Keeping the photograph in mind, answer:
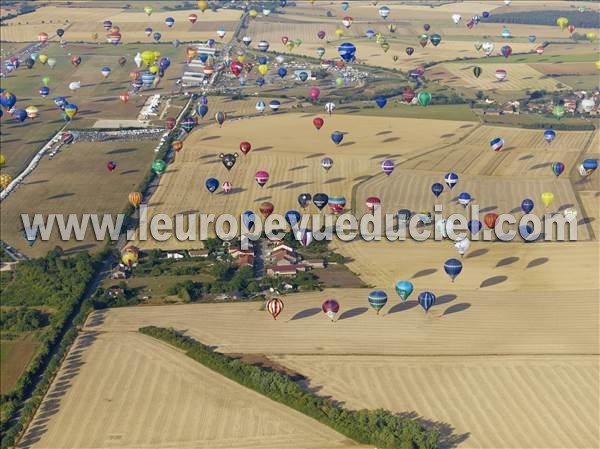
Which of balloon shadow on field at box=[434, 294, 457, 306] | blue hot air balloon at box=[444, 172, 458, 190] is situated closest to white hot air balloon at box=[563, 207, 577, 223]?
blue hot air balloon at box=[444, 172, 458, 190]

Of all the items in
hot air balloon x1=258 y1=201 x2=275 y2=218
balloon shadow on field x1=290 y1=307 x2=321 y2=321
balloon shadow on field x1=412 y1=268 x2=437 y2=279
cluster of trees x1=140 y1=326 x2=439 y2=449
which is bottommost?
balloon shadow on field x1=412 y1=268 x2=437 y2=279

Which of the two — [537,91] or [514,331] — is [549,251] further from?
[537,91]

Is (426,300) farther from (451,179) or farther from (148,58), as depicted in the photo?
(148,58)

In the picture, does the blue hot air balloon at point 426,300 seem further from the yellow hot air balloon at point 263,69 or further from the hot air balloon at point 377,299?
the yellow hot air balloon at point 263,69

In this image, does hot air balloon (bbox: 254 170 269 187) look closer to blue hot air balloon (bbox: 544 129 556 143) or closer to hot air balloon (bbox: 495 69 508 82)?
blue hot air balloon (bbox: 544 129 556 143)

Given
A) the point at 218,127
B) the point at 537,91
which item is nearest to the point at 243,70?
the point at 218,127

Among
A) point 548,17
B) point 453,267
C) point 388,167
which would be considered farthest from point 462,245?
point 548,17
